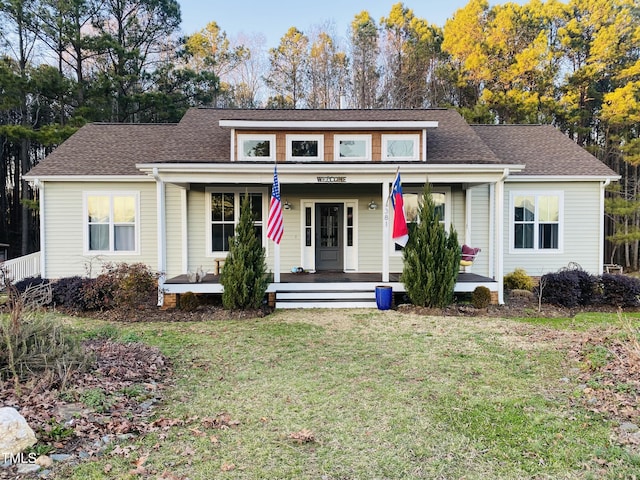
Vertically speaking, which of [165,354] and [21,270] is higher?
[21,270]

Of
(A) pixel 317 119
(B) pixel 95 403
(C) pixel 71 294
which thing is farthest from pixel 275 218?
(B) pixel 95 403

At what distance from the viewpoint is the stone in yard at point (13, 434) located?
2955 millimetres

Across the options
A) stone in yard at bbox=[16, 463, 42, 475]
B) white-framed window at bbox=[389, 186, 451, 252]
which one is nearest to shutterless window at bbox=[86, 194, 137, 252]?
white-framed window at bbox=[389, 186, 451, 252]

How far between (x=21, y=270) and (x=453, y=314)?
1164 centimetres

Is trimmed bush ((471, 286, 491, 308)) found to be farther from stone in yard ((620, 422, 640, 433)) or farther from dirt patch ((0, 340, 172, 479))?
dirt patch ((0, 340, 172, 479))

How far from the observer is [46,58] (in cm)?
1939

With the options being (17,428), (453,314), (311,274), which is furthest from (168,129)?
(17,428)

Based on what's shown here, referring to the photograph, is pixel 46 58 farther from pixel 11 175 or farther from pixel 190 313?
pixel 190 313

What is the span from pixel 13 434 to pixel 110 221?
8830 mm

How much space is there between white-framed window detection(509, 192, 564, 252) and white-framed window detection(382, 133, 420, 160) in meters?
3.19

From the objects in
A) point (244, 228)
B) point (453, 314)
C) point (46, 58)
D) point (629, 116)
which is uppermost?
point (46, 58)

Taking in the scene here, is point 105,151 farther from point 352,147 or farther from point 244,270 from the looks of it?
point 352,147

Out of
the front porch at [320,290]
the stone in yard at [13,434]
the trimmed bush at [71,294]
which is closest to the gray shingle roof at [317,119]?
the front porch at [320,290]

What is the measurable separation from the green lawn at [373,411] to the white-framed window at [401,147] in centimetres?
559
